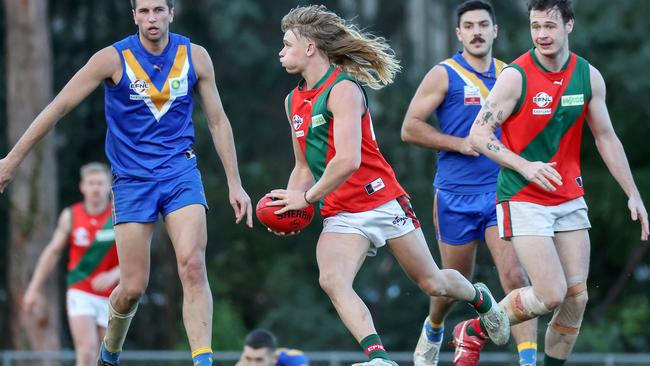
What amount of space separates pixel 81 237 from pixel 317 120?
4.76 m

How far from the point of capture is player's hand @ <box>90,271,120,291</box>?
1128 centimetres

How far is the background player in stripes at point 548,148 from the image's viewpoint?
7.68m

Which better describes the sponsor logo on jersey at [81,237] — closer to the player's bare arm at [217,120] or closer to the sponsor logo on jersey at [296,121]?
the player's bare arm at [217,120]

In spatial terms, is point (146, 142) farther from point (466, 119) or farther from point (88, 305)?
point (88, 305)

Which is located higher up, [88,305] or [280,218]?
[280,218]

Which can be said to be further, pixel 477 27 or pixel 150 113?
pixel 477 27

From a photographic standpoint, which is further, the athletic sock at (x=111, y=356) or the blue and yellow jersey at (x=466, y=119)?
the blue and yellow jersey at (x=466, y=119)

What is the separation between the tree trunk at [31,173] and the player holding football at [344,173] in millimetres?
11151

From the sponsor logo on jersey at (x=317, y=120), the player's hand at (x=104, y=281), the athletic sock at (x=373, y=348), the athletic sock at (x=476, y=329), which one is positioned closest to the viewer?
the athletic sock at (x=373, y=348)

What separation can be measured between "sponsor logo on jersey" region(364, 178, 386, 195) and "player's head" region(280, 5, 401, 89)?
70 centimetres

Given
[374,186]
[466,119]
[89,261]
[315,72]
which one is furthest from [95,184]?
[374,186]

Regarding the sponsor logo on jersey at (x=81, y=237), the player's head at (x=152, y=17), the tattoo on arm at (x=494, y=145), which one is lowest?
the sponsor logo on jersey at (x=81, y=237)

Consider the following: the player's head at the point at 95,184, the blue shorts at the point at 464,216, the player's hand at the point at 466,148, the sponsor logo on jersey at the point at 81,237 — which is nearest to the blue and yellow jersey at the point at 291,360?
the sponsor logo on jersey at the point at 81,237

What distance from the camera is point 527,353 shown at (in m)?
8.29
